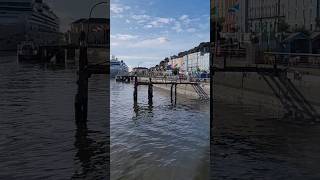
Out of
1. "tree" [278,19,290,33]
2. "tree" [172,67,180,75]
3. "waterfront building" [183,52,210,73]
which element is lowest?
"tree" [172,67,180,75]

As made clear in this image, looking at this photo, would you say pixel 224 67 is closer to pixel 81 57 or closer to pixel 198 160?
pixel 198 160

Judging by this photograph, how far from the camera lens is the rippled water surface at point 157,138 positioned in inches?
414

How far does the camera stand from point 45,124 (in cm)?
938

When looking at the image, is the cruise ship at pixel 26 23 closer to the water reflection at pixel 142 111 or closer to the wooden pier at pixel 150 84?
the wooden pier at pixel 150 84

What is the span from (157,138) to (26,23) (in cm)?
379

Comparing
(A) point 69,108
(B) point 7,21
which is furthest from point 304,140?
(B) point 7,21

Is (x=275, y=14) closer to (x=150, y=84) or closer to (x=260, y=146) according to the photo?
(x=260, y=146)

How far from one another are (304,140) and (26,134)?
630 cm

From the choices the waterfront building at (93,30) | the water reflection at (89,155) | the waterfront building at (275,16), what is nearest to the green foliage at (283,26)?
the waterfront building at (275,16)

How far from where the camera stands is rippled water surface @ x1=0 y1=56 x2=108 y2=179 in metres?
8.94

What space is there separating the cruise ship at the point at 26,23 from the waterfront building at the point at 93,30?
0.26 m

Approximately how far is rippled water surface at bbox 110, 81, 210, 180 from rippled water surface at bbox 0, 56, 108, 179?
0.93 metres

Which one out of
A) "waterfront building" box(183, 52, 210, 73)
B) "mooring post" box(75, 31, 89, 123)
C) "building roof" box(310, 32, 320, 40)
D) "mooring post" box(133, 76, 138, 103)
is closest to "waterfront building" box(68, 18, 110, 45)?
"mooring post" box(75, 31, 89, 123)

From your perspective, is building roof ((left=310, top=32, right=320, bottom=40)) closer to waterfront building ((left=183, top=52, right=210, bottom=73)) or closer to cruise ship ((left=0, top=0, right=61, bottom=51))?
waterfront building ((left=183, top=52, right=210, bottom=73))
